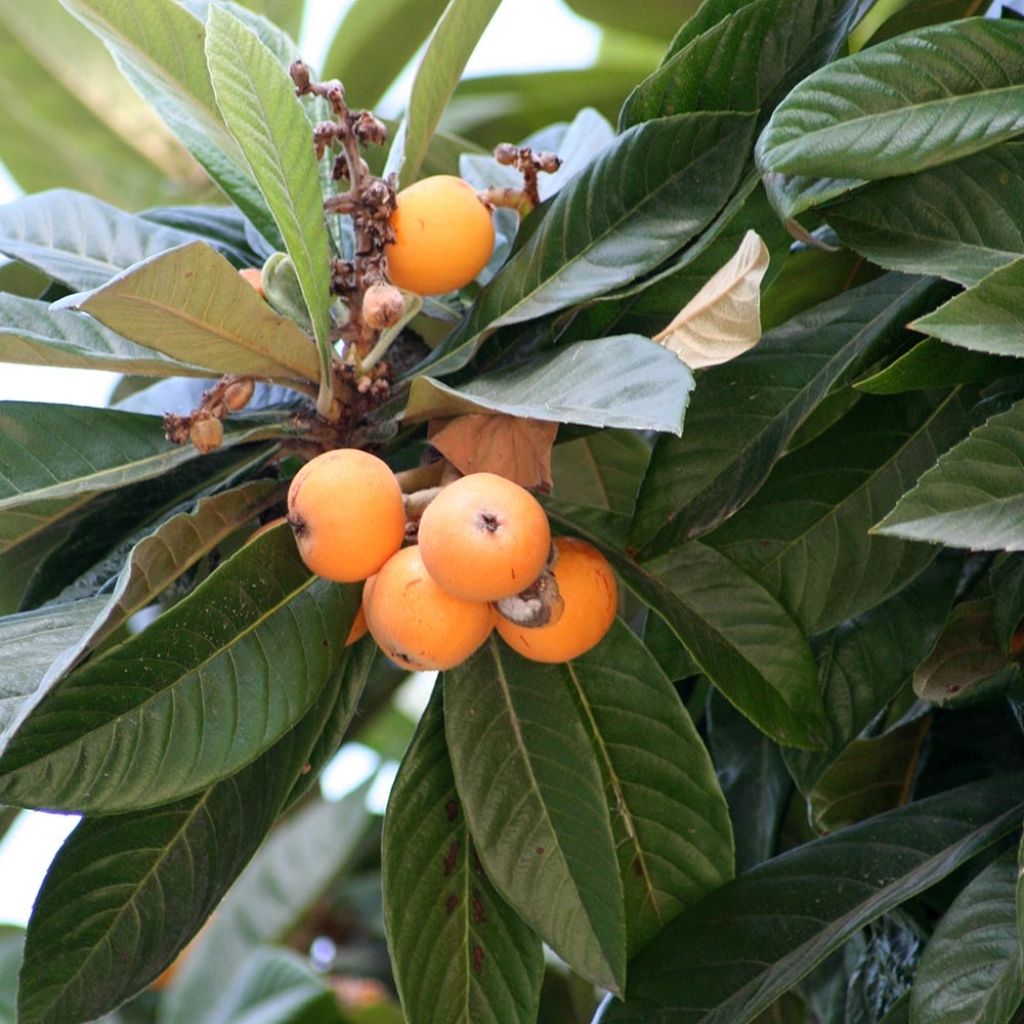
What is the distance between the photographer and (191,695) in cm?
79

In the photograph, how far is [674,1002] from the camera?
88 cm

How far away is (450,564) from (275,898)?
1346 mm

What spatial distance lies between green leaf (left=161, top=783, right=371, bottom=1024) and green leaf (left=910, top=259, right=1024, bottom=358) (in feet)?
4.50

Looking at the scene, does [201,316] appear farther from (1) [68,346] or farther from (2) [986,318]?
(2) [986,318]

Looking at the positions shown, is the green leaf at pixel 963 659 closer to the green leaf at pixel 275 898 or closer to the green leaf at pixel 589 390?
the green leaf at pixel 589 390

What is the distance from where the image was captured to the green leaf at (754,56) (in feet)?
2.78

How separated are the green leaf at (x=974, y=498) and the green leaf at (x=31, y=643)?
0.42 metres

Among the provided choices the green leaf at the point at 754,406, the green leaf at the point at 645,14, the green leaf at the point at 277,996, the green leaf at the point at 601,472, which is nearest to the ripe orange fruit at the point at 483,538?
the green leaf at the point at 754,406

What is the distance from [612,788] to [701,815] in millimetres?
60

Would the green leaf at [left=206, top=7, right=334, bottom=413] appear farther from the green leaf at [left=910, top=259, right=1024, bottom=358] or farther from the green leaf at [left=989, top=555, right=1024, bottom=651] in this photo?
the green leaf at [left=989, top=555, right=1024, bottom=651]

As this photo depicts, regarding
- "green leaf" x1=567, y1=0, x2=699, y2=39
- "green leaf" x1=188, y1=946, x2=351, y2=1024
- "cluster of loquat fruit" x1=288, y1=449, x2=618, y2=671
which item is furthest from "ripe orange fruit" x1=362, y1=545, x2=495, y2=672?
"green leaf" x1=567, y1=0, x2=699, y2=39

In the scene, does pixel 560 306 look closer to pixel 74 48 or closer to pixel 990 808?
pixel 990 808

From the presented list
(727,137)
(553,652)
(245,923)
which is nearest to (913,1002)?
(553,652)

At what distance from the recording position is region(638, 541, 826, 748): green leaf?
0.86 m
